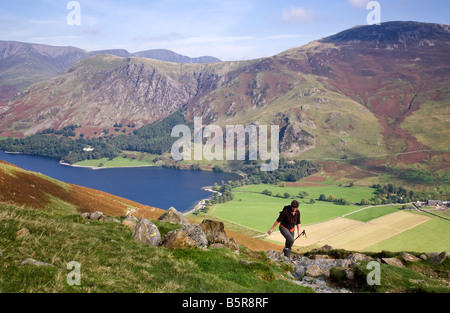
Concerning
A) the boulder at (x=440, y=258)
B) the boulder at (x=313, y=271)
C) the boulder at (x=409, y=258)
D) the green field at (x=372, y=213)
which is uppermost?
the boulder at (x=440, y=258)

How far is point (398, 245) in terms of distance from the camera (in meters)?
114

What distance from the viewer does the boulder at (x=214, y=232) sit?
1004 inches

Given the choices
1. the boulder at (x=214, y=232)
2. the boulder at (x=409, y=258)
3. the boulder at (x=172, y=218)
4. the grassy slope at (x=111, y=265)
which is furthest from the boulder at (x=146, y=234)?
the boulder at (x=409, y=258)

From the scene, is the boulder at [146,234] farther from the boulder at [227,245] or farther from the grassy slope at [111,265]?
the boulder at [227,245]

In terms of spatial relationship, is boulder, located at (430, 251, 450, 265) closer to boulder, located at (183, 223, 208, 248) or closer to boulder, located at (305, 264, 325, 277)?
boulder, located at (305, 264, 325, 277)

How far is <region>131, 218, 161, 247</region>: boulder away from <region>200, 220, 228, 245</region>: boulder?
521cm

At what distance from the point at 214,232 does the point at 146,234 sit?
21.9 ft

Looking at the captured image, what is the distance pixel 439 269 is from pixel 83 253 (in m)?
26.0

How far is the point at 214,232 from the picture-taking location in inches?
1038

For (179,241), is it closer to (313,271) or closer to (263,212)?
(313,271)

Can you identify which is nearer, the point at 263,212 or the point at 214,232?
the point at 214,232

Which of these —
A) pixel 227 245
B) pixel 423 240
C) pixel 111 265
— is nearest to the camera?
pixel 111 265

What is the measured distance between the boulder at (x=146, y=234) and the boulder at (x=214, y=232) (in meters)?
5.21

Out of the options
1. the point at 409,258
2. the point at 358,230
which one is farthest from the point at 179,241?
the point at 358,230
